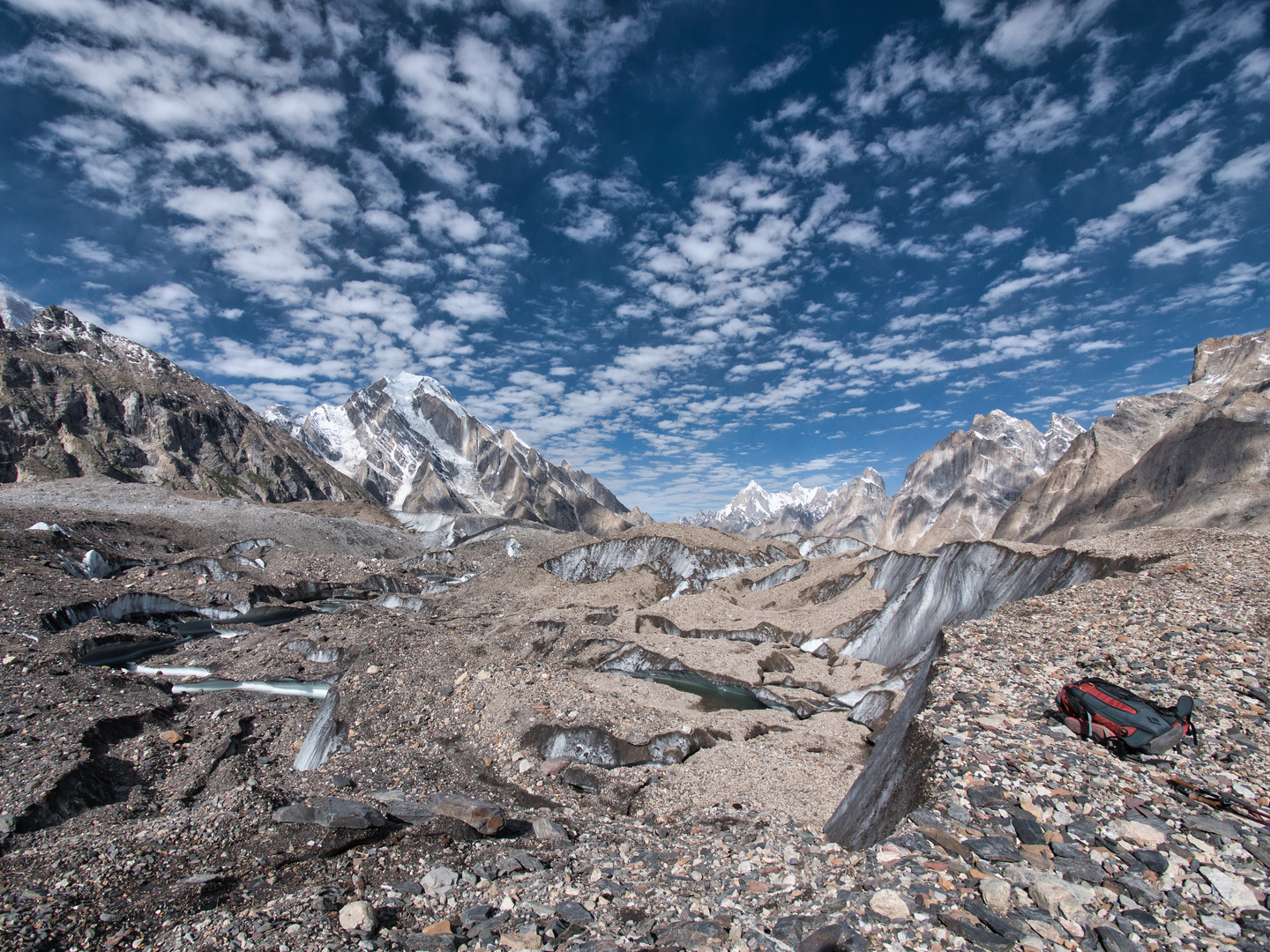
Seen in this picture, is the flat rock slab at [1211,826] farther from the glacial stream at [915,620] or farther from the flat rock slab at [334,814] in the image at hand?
the flat rock slab at [334,814]

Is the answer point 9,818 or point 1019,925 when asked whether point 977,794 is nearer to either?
point 1019,925

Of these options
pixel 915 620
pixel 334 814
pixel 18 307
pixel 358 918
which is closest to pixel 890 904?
pixel 358 918

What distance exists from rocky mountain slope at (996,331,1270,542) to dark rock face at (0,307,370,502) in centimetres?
17178

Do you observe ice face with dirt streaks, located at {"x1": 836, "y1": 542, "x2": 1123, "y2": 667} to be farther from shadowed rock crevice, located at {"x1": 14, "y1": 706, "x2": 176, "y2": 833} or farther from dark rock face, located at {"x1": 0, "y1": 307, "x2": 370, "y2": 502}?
dark rock face, located at {"x1": 0, "y1": 307, "x2": 370, "y2": 502}

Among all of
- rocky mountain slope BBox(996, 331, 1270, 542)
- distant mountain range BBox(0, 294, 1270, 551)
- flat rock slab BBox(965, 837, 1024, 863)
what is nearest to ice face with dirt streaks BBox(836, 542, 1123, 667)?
flat rock slab BBox(965, 837, 1024, 863)

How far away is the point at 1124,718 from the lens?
6730 millimetres

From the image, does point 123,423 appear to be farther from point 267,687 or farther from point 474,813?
point 474,813

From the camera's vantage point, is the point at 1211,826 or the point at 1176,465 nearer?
the point at 1211,826

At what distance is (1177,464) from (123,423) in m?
200

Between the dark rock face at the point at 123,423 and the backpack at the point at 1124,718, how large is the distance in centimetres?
13189

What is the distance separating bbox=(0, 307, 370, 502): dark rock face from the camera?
9456cm

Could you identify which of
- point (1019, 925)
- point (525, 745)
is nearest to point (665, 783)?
point (525, 745)

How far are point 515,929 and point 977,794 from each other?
5.24 m

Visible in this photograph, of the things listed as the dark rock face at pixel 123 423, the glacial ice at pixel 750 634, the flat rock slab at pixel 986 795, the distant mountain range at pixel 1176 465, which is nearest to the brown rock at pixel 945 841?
the flat rock slab at pixel 986 795
